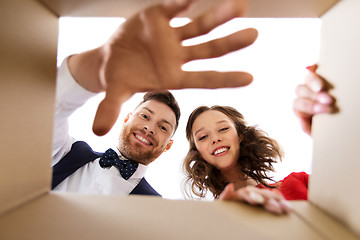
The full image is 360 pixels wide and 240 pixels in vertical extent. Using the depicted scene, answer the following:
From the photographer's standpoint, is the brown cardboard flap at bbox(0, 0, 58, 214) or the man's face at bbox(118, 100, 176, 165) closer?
the brown cardboard flap at bbox(0, 0, 58, 214)

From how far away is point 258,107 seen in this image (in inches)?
47.1

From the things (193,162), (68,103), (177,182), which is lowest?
(177,182)

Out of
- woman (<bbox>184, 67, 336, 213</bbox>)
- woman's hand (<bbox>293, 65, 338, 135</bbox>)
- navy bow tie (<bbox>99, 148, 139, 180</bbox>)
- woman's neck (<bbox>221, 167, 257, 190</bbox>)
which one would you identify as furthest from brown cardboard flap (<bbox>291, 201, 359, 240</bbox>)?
navy bow tie (<bbox>99, 148, 139, 180</bbox>)

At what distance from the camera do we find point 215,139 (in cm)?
99

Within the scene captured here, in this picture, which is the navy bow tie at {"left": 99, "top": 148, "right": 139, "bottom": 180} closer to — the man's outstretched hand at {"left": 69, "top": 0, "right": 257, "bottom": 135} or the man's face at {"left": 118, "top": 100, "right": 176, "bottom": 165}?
the man's face at {"left": 118, "top": 100, "right": 176, "bottom": 165}

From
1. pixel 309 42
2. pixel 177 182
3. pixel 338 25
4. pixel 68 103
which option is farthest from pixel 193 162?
pixel 338 25

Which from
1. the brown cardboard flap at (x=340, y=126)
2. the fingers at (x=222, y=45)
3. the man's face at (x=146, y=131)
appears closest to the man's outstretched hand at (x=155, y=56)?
the fingers at (x=222, y=45)

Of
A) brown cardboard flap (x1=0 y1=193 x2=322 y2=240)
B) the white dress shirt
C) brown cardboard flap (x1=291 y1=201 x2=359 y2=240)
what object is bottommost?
the white dress shirt

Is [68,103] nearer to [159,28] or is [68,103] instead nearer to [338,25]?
[159,28]

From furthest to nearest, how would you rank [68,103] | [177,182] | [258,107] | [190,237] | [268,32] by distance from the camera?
[177,182] → [258,107] → [268,32] → [68,103] → [190,237]

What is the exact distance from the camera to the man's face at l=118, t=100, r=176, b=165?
95cm

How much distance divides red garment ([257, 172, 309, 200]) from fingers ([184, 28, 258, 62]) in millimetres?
758

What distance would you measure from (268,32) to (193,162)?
0.67 meters

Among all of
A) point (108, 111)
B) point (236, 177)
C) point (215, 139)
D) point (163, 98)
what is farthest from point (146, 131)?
point (108, 111)
